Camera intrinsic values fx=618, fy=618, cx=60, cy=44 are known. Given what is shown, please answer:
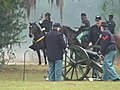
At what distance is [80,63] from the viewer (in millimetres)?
18609

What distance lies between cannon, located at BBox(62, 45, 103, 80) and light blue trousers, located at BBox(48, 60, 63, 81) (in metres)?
0.69

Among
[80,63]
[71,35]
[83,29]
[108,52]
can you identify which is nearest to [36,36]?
[71,35]

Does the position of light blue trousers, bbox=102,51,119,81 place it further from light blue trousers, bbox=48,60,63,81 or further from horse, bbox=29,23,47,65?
horse, bbox=29,23,47,65

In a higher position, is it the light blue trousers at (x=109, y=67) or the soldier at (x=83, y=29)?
the soldier at (x=83, y=29)

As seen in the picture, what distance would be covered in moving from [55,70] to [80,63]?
3.29ft

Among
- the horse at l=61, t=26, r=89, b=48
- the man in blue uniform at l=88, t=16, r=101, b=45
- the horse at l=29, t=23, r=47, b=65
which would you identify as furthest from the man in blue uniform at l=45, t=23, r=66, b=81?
the horse at l=29, t=23, r=47, b=65

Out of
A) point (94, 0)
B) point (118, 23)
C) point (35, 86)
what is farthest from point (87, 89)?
point (94, 0)

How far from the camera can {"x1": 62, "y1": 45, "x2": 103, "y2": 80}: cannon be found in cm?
1830

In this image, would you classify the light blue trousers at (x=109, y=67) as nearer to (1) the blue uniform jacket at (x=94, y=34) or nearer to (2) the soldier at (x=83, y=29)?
(1) the blue uniform jacket at (x=94, y=34)

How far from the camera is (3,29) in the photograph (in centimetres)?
2367

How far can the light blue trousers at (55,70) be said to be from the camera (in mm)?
17938

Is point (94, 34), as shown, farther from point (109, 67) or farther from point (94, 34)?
point (109, 67)

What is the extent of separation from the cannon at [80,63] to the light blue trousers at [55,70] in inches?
27.4

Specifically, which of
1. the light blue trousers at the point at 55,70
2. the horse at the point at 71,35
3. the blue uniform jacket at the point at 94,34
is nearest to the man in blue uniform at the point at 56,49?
the light blue trousers at the point at 55,70
